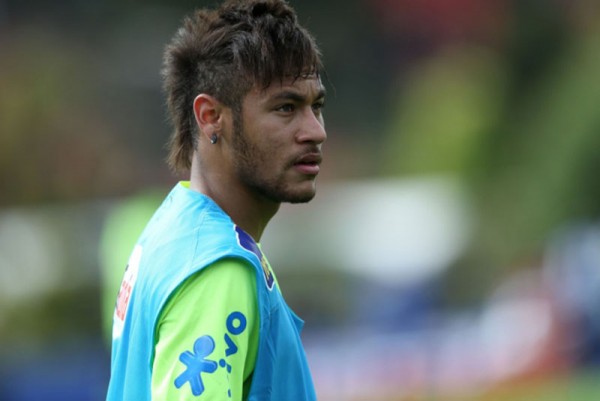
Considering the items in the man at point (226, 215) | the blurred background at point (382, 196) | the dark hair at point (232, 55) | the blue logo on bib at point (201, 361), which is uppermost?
the blurred background at point (382, 196)

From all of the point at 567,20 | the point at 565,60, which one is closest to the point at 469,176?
the point at 565,60

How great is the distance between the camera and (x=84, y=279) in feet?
44.4

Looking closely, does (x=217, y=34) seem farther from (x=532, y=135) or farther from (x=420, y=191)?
(x=532, y=135)

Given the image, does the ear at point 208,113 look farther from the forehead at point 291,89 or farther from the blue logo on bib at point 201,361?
the blue logo on bib at point 201,361

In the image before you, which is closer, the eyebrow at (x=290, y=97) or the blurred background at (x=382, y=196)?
the eyebrow at (x=290, y=97)

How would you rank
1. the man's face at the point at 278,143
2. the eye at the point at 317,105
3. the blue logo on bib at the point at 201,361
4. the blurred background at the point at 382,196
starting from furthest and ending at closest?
1. the blurred background at the point at 382,196
2. the eye at the point at 317,105
3. the man's face at the point at 278,143
4. the blue logo on bib at the point at 201,361

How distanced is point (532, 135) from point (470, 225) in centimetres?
315

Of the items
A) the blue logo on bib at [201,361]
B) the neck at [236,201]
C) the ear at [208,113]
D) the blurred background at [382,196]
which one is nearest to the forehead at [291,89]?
the ear at [208,113]

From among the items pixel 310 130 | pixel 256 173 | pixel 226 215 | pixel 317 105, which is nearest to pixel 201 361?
A: pixel 226 215

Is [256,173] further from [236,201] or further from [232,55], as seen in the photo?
[232,55]

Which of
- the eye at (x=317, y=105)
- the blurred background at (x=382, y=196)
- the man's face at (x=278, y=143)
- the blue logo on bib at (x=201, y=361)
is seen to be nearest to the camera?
the blue logo on bib at (x=201, y=361)

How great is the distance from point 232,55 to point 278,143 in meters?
0.28

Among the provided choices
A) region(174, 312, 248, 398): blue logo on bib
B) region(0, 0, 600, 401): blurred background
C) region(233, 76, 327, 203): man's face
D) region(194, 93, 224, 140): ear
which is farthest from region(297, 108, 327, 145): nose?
region(0, 0, 600, 401): blurred background

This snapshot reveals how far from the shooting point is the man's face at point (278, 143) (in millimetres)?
3447
